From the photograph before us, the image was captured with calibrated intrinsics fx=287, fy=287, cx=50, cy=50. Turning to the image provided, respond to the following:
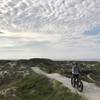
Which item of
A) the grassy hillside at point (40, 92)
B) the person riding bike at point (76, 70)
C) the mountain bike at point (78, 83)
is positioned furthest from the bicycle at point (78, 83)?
the grassy hillside at point (40, 92)

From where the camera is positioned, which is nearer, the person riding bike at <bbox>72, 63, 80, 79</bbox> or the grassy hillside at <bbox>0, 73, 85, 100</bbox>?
the person riding bike at <bbox>72, 63, 80, 79</bbox>

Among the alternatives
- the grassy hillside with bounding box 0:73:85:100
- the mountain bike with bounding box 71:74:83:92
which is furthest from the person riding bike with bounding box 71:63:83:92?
the grassy hillside with bounding box 0:73:85:100

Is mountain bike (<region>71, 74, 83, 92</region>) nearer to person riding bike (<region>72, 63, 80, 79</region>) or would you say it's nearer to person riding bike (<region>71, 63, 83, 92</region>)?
person riding bike (<region>71, 63, 83, 92</region>)

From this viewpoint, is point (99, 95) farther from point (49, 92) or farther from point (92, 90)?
point (49, 92)

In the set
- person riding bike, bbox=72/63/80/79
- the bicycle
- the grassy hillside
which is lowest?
the grassy hillside

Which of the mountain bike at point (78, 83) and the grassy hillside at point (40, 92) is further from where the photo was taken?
the grassy hillside at point (40, 92)

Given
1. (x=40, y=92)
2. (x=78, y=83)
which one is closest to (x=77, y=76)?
(x=78, y=83)

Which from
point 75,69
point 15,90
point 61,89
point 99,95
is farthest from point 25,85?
point 99,95

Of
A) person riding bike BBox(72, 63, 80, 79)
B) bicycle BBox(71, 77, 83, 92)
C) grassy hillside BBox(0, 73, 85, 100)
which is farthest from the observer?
grassy hillside BBox(0, 73, 85, 100)

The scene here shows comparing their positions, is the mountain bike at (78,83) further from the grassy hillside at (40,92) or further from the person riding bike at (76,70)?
the grassy hillside at (40,92)

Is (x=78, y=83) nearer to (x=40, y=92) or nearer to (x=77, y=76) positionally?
(x=77, y=76)

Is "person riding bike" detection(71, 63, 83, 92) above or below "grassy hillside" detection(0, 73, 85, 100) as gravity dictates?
above

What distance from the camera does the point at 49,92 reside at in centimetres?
3566

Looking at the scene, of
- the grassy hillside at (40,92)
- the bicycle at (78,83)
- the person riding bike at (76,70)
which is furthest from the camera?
the grassy hillside at (40,92)
